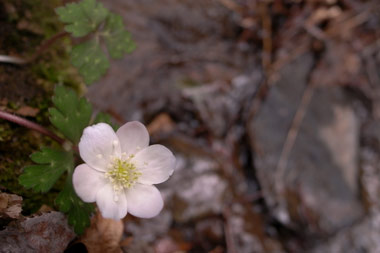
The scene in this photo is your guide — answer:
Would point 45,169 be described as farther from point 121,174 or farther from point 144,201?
point 144,201

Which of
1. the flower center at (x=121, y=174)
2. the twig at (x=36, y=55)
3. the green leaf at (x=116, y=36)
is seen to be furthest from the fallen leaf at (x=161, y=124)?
the flower center at (x=121, y=174)

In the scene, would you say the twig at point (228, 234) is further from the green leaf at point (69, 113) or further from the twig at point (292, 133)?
the green leaf at point (69, 113)

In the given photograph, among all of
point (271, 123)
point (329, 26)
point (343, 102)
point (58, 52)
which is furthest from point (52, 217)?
point (329, 26)

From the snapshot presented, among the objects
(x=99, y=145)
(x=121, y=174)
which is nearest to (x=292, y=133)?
(x=121, y=174)

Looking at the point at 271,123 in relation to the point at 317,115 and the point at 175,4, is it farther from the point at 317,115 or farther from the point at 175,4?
the point at 175,4

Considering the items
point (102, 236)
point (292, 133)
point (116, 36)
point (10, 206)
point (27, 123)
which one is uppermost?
point (116, 36)
